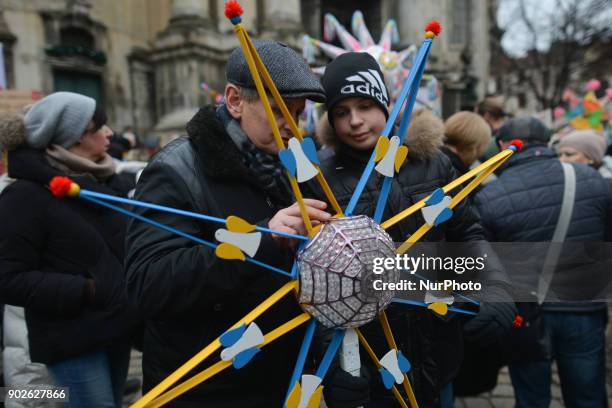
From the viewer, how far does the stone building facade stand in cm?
1253

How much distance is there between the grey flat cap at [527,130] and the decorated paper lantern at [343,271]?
6.16 feet

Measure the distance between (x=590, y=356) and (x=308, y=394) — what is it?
6.80 ft

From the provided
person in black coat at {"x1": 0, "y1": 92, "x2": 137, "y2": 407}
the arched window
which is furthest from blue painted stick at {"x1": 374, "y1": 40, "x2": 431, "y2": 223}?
the arched window

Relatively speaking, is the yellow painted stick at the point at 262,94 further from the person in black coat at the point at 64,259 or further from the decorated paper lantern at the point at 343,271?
the person in black coat at the point at 64,259

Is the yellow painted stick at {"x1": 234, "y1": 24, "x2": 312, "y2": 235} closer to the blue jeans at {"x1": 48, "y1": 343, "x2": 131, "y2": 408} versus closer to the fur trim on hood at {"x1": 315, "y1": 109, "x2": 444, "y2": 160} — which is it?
the fur trim on hood at {"x1": 315, "y1": 109, "x2": 444, "y2": 160}

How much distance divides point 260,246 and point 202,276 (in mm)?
188

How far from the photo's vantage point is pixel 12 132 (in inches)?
81.1

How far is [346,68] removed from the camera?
5.69 feet


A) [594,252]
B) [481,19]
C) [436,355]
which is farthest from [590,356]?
[481,19]

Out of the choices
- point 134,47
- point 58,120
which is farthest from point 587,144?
point 134,47

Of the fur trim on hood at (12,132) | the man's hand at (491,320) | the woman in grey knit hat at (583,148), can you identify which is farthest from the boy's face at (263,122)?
the woman in grey knit hat at (583,148)

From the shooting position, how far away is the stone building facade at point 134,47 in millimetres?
12531

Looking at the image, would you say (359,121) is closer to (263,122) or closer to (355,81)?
(355,81)

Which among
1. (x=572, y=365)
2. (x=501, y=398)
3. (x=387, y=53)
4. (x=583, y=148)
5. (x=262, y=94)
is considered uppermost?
(x=387, y=53)
